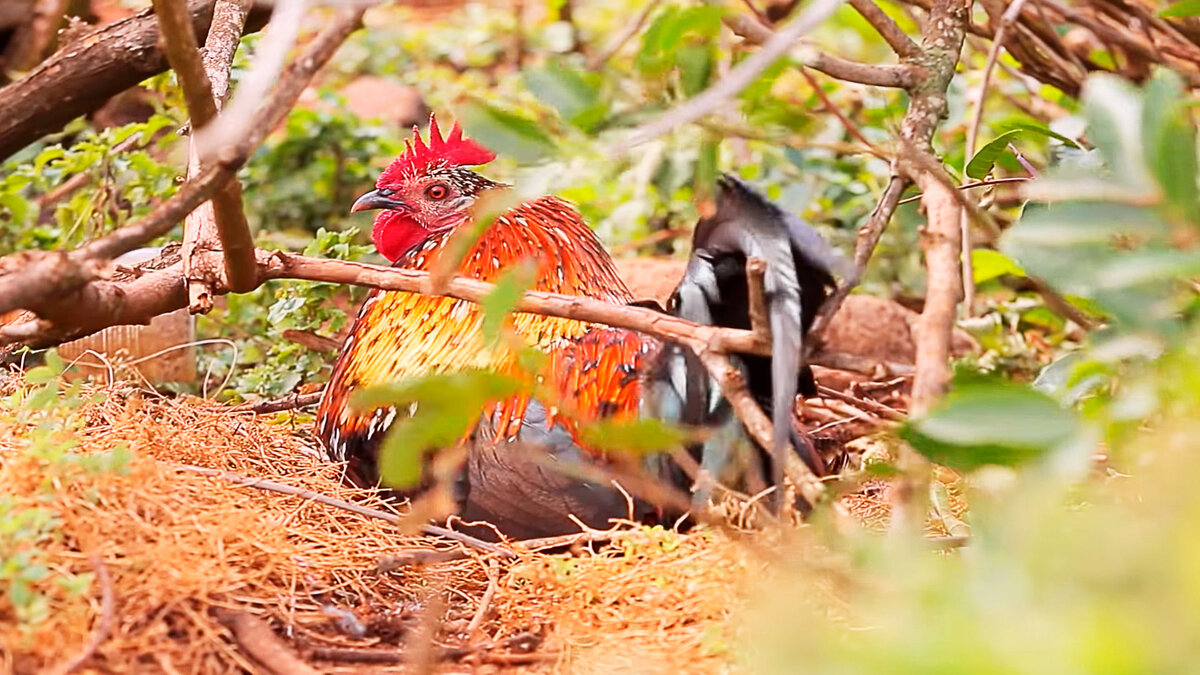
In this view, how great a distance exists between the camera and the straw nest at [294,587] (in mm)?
1347

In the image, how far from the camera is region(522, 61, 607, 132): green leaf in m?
1.22

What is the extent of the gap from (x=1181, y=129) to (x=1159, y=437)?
0.23 m

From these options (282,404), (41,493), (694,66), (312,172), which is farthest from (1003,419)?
(312,172)

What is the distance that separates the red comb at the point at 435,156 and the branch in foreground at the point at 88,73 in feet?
1.24

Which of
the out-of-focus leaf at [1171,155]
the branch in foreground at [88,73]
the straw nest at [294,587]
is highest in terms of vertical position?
the out-of-focus leaf at [1171,155]

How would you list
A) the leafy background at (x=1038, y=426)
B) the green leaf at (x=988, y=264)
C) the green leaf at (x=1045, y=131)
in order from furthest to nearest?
1. the green leaf at (x=988, y=264)
2. the green leaf at (x=1045, y=131)
3. the leafy background at (x=1038, y=426)

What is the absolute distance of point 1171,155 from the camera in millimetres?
973

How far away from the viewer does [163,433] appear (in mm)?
1964

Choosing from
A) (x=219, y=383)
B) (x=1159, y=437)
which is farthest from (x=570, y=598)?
(x=219, y=383)

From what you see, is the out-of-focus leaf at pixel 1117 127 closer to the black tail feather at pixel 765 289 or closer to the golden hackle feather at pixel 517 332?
the black tail feather at pixel 765 289

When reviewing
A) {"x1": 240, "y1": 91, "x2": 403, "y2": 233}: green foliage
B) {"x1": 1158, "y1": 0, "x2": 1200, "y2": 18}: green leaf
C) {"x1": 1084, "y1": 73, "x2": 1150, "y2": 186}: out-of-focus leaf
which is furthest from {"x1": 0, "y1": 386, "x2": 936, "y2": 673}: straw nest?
{"x1": 240, "y1": 91, "x2": 403, "y2": 233}: green foliage

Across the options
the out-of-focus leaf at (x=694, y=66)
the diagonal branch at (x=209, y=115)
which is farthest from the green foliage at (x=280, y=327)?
the out-of-focus leaf at (x=694, y=66)

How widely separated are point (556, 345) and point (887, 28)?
28.6 inches

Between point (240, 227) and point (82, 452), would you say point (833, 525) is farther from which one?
point (82, 452)
